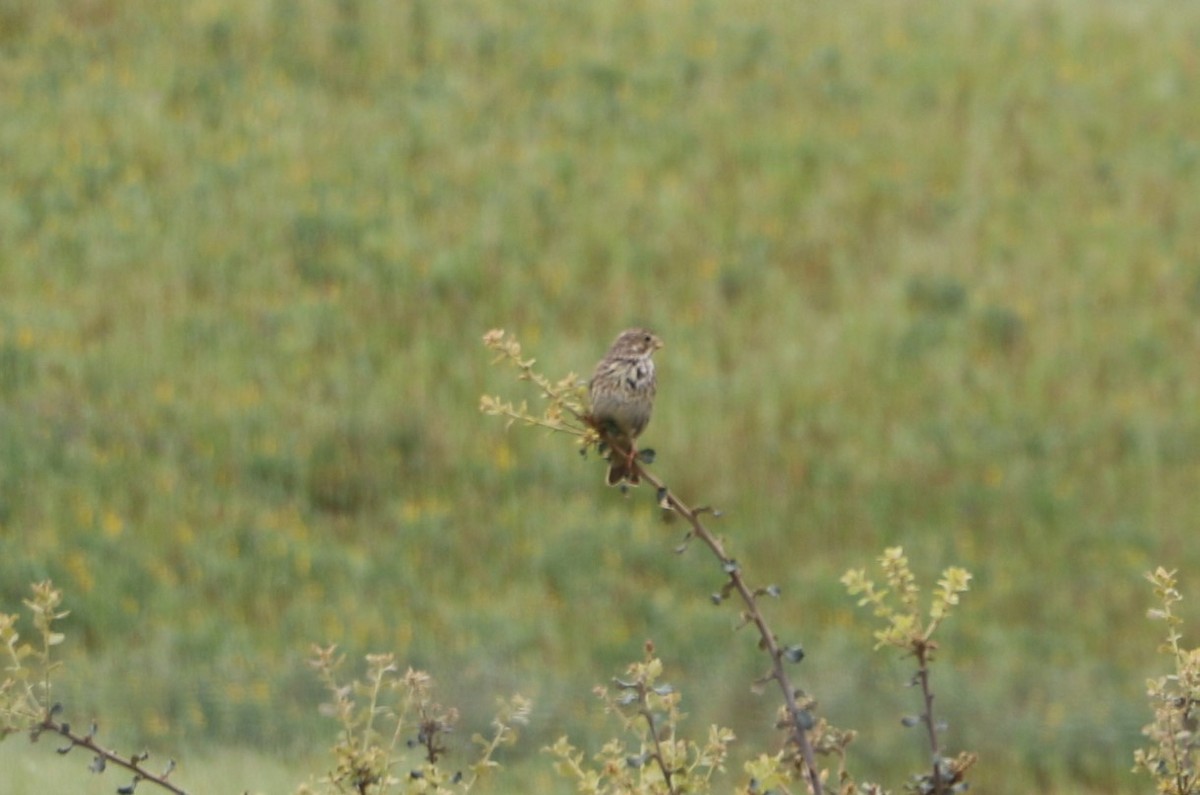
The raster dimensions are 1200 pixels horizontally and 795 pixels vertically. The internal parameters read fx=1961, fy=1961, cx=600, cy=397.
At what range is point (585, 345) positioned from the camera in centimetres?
1246

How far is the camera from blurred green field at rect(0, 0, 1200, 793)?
32.4 feet

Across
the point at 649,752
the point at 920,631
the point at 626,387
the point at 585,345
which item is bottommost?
the point at 649,752

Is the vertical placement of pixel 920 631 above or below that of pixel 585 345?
below

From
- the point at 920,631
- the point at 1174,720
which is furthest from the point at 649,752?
Result: the point at 1174,720

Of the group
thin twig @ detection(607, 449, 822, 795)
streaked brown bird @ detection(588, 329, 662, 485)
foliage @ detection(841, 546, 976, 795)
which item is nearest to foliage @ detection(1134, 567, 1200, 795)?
foliage @ detection(841, 546, 976, 795)

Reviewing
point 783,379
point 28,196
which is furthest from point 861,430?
point 28,196

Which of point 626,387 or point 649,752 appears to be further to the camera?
point 626,387

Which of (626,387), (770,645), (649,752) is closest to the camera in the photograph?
(770,645)

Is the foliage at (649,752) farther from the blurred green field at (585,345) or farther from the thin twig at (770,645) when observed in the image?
the blurred green field at (585,345)

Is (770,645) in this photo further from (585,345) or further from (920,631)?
(585,345)

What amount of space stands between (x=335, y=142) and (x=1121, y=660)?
6.84 m

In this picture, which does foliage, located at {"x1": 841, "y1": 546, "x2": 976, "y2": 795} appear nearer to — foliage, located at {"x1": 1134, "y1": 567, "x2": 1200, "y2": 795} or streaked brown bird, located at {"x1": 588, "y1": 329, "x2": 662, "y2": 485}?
foliage, located at {"x1": 1134, "y1": 567, "x2": 1200, "y2": 795}

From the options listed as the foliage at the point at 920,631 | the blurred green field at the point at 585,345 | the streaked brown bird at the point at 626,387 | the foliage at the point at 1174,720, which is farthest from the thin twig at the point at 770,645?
the blurred green field at the point at 585,345

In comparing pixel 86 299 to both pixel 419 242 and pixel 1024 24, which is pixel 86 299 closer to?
pixel 419 242
